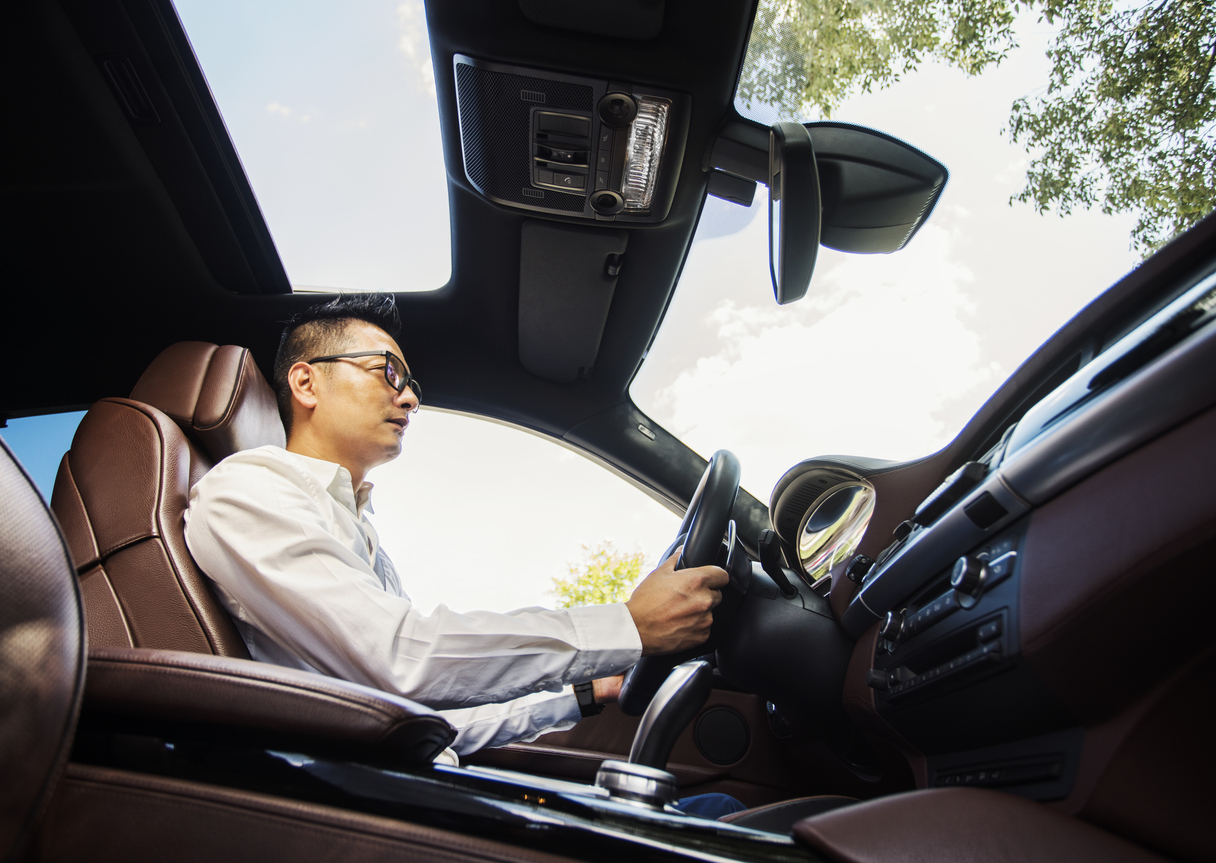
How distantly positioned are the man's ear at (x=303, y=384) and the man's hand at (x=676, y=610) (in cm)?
109

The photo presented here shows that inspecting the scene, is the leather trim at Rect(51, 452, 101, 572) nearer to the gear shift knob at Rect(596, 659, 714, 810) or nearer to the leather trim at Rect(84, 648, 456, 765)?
the leather trim at Rect(84, 648, 456, 765)

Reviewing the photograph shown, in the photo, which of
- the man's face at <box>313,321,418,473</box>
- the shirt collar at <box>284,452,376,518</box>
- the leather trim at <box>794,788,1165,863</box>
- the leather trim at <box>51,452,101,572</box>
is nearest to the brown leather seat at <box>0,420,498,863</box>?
the leather trim at <box>794,788,1165,863</box>

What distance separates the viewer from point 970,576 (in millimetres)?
734

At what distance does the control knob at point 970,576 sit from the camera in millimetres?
722

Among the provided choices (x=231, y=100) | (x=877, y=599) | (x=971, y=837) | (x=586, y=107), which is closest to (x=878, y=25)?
(x=586, y=107)

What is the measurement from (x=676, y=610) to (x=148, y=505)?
2.85 feet

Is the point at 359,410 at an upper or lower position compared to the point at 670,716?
upper

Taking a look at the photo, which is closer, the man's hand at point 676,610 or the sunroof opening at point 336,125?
the man's hand at point 676,610

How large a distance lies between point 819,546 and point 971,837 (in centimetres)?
90

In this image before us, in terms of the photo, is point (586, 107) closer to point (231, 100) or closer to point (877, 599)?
point (231, 100)

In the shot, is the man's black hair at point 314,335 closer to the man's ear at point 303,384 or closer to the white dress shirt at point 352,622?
the man's ear at point 303,384

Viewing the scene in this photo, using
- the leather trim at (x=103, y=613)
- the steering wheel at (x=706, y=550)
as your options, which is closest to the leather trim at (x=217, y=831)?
the leather trim at (x=103, y=613)

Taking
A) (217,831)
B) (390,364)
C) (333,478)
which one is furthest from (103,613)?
(390,364)

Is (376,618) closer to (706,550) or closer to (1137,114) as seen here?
(706,550)
